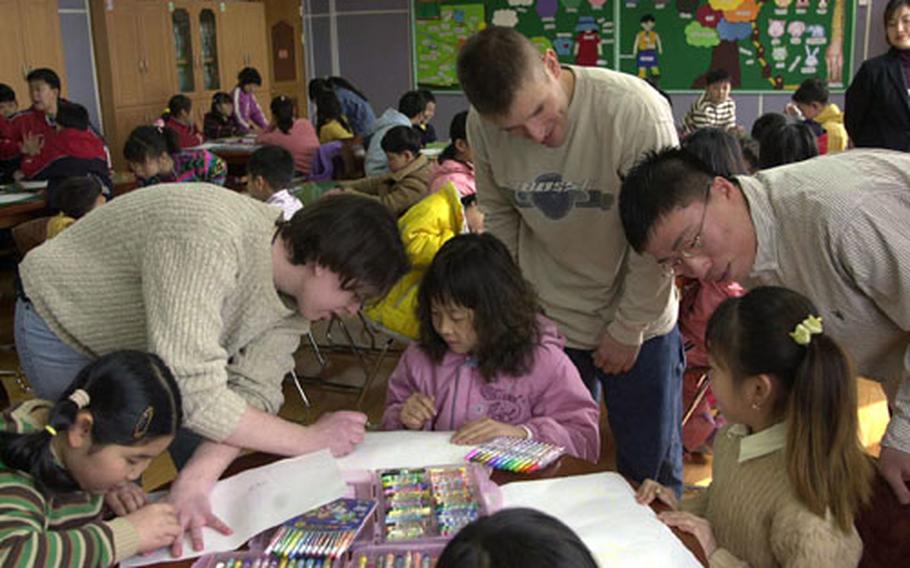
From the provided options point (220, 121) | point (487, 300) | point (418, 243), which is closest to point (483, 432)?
point (487, 300)

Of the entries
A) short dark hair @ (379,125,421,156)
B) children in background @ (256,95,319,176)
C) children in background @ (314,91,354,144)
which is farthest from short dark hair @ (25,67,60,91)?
short dark hair @ (379,125,421,156)

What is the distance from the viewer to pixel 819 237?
144cm

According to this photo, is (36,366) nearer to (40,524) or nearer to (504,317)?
(40,524)

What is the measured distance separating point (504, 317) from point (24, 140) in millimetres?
5180

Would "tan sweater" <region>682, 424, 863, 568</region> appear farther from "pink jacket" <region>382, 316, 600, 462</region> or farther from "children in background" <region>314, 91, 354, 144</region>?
"children in background" <region>314, 91, 354, 144</region>

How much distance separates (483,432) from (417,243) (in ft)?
5.40

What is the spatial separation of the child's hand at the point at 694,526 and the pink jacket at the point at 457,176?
2.68 meters

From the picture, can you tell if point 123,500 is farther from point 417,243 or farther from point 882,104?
point 882,104

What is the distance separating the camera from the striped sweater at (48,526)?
1.20m

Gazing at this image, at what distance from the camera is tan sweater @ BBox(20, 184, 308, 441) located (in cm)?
138

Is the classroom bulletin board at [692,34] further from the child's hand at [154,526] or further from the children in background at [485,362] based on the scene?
the child's hand at [154,526]

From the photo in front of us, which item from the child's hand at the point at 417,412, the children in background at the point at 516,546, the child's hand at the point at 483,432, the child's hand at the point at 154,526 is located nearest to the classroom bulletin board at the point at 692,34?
the child's hand at the point at 417,412

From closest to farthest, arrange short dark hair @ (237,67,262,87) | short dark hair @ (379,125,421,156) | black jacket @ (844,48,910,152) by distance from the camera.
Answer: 1. black jacket @ (844,48,910,152)
2. short dark hair @ (379,125,421,156)
3. short dark hair @ (237,67,262,87)

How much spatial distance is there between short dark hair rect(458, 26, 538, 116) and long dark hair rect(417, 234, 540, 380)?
0.35m
